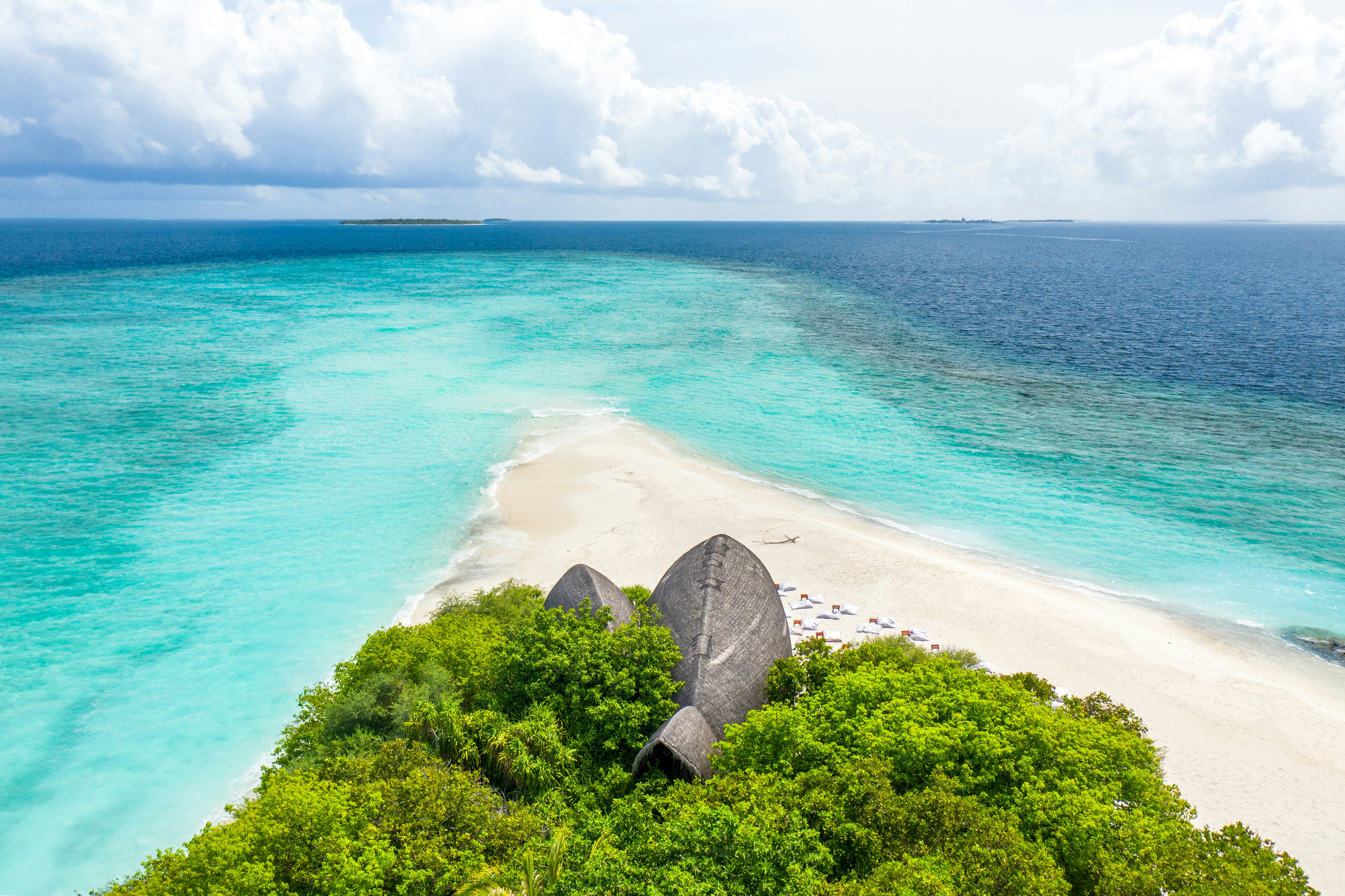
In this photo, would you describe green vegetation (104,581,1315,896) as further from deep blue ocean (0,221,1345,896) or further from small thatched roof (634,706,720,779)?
deep blue ocean (0,221,1345,896)

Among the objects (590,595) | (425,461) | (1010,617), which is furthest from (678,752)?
(425,461)

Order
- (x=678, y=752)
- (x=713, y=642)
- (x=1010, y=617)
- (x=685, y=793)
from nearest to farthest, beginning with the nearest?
(x=685, y=793), (x=678, y=752), (x=713, y=642), (x=1010, y=617)

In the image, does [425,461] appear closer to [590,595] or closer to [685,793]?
[590,595]

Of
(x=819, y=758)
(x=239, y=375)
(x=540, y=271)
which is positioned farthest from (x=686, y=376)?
(x=540, y=271)

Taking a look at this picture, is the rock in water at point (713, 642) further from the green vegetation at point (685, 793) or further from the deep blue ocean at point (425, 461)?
the deep blue ocean at point (425, 461)

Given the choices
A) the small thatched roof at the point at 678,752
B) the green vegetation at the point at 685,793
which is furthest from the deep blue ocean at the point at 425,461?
the small thatched roof at the point at 678,752

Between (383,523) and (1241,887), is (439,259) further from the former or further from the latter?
(1241,887)

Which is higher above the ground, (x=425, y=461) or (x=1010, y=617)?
(x=425, y=461)

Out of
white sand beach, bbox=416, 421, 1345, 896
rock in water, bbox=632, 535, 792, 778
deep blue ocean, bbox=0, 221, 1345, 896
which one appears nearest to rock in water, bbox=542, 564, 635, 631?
rock in water, bbox=632, 535, 792, 778
